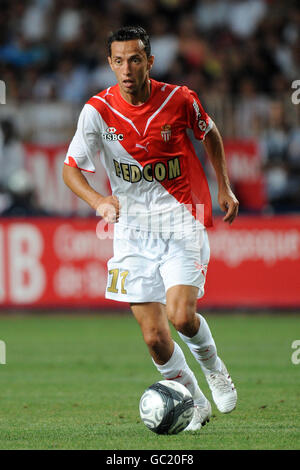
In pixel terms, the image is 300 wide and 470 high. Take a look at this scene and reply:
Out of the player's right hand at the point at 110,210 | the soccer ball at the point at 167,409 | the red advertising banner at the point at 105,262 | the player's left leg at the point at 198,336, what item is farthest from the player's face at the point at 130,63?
the red advertising banner at the point at 105,262

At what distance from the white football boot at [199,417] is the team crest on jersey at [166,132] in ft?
5.73

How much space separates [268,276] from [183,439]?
8218 mm

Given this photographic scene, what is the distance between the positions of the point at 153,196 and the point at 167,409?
4.54 feet

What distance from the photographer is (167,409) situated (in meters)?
5.88

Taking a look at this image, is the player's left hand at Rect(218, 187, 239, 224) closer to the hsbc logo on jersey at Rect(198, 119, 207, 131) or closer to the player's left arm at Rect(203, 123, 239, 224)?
the player's left arm at Rect(203, 123, 239, 224)

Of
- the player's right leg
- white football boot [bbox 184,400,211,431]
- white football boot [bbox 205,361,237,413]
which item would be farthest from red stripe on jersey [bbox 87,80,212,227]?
white football boot [bbox 184,400,211,431]

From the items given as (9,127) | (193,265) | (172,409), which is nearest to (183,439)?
(172,409)

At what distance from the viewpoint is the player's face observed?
19.9 feet

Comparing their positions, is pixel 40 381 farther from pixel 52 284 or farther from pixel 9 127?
pixel 9 127

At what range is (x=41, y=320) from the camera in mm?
13836

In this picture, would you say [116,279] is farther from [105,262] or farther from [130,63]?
[105,262]

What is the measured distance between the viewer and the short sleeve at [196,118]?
636 cm

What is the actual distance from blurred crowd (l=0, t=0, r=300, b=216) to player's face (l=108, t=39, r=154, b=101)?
822cm

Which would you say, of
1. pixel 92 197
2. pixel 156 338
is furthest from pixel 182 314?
pixel 92 197
